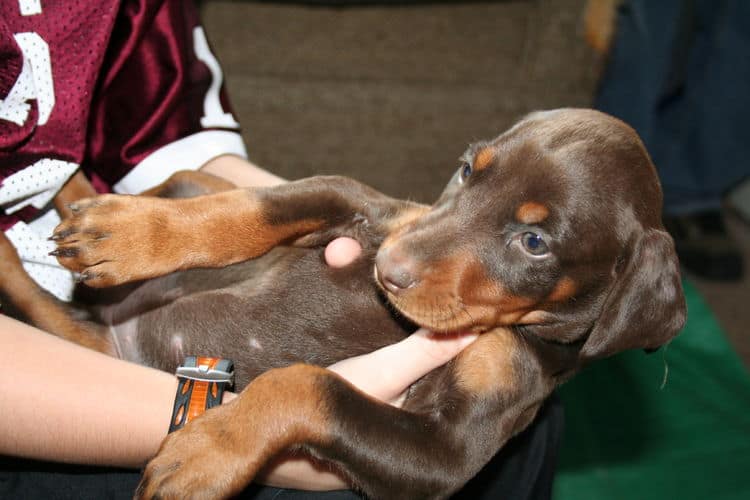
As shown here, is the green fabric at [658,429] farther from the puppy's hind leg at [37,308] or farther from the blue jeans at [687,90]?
the puppy's hind leg at [37,308]

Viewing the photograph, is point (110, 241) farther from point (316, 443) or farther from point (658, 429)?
point (658, 429)

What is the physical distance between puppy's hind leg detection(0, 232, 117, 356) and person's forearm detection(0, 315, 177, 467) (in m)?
0.24

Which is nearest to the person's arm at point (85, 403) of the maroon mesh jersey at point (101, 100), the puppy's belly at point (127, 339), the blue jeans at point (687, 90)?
the puppy's belly at point (127, 339)

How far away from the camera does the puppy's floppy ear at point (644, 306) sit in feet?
5.33

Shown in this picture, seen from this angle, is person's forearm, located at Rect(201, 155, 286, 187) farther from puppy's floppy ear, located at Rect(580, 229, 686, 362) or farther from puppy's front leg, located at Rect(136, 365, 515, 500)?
puppy's floppy ear, located at Rect(580, 229, 686, 362)

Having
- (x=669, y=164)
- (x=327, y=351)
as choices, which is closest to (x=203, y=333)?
(x=327, y=351)

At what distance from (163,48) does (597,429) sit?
8.55ft

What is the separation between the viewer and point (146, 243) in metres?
1.65

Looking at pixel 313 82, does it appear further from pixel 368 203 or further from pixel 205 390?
pixel 205 390

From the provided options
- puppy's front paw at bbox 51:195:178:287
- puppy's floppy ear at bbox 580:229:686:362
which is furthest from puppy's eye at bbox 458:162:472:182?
puppy's front paw at bbox 51:195:178:287

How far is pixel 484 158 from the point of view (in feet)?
5.71

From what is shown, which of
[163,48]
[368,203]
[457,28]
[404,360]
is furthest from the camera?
[457,28]

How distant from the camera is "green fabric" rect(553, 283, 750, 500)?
314 cm

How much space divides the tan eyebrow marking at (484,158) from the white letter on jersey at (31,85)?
43.7 inches
